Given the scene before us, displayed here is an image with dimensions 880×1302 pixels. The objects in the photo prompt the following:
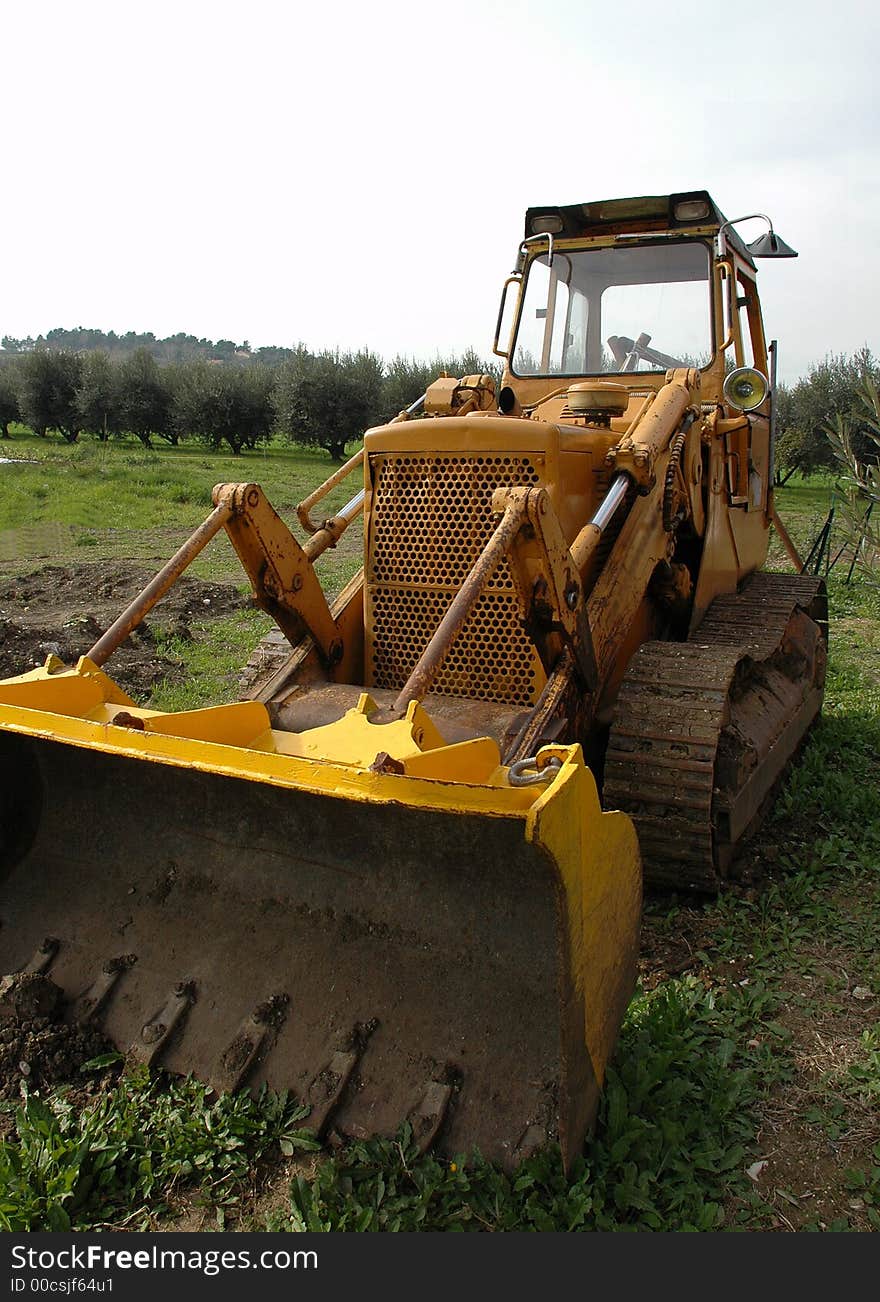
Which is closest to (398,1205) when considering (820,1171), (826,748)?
(820,1171)

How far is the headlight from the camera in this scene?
4980 mm

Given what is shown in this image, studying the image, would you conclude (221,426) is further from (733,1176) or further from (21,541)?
(733,1176)

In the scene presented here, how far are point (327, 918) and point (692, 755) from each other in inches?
67.6

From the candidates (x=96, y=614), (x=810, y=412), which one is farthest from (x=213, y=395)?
(x=96, y=614)

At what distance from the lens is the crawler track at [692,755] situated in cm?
407

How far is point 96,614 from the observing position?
9.97 meters

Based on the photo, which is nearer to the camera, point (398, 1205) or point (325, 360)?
point (398, 1205)

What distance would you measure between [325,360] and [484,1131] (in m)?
42.2

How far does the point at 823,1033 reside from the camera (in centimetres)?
349

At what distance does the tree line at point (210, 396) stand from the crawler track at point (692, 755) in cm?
3324

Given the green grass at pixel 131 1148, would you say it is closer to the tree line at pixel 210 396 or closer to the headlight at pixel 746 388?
the headlight at pixel 746 388

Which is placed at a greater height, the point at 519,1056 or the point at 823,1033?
the point at 519,1056

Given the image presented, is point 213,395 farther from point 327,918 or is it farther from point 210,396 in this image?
point 327,918
